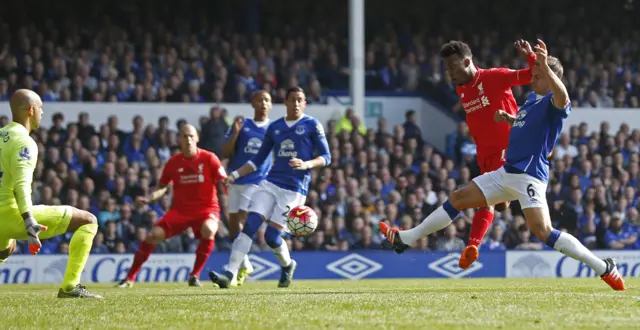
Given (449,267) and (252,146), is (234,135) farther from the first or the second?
(449,267)

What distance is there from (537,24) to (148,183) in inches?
537

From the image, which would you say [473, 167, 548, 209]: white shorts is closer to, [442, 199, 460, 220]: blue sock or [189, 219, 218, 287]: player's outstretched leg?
[442, 199, 460, 220]: blue sock

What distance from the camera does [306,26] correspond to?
26984 millimetres

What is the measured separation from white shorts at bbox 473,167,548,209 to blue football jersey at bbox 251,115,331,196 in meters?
2.87

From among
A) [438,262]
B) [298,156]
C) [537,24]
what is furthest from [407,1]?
[298,156]

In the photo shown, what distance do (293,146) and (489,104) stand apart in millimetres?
2532

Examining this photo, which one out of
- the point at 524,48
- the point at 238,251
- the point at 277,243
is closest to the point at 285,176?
the point at 277,243

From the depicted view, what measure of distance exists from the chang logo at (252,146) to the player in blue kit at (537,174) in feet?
15.4

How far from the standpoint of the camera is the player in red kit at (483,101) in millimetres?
10750

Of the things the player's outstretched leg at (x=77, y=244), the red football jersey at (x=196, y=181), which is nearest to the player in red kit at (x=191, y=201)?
the red football jersey at (x=196, y=181)

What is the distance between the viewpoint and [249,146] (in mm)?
14227

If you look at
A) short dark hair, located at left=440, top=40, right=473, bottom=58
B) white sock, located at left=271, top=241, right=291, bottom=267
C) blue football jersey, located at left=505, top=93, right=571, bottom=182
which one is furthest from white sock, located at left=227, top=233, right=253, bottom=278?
blue football jersey, located at left=505, top=93, right=571, bottom=182

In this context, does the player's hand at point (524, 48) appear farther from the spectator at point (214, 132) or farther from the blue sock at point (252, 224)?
the spectator at point (214, 132)

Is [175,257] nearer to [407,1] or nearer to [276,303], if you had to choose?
[276,303]
